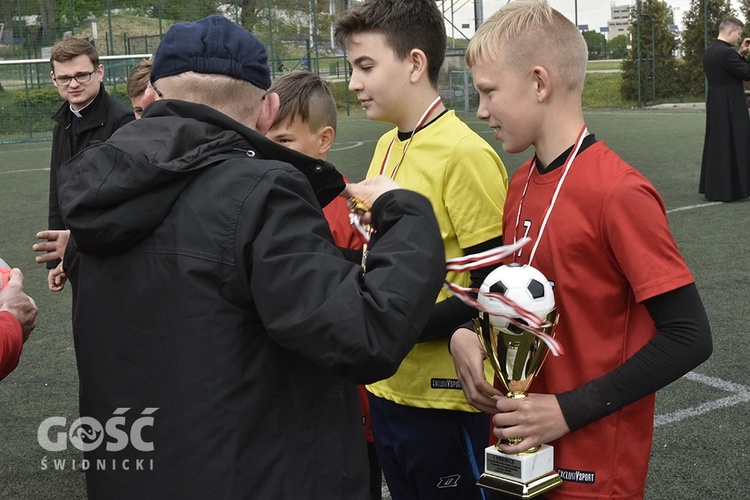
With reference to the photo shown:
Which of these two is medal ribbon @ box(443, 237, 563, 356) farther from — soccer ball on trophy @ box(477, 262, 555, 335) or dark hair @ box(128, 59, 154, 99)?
dark hair @ box(128, 59, 154, 99)

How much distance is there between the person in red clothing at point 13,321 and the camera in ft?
7.72

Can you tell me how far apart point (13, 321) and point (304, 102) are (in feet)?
4.73

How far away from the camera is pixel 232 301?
168cm

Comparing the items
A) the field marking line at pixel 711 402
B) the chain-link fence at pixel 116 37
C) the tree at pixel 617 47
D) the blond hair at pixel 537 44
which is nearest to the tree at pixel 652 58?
the tree at pixel 617 47

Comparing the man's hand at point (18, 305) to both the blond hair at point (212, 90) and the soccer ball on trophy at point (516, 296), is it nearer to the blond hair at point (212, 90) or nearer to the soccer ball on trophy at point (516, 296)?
the blond hair at point (212, 90)

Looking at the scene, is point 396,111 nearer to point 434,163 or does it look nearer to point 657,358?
point 434,163

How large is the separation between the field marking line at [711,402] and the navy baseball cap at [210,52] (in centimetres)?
331

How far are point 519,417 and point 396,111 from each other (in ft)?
4.25

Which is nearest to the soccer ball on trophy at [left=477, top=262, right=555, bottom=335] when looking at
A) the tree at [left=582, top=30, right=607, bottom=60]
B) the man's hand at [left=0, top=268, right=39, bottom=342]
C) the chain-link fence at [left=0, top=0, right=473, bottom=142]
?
the man's hand at [left=0, top=268, right=39, bottom=342]

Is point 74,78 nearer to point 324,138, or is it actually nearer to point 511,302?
point 324,138

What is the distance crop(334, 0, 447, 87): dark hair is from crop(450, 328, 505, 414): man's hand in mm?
1047

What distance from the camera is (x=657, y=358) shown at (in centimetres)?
194

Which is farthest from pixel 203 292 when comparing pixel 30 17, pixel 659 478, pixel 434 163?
pixel 30 17

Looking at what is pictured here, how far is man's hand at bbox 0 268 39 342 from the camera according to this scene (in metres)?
2.55
